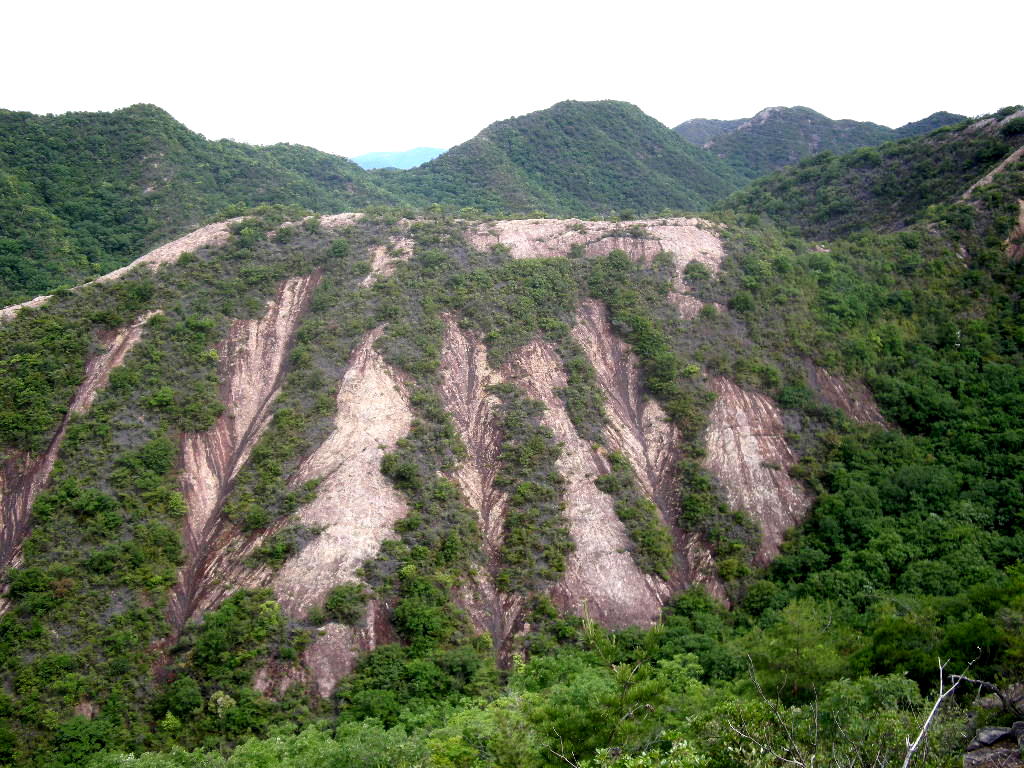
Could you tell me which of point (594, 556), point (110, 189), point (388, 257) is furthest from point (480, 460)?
point (110, 189)

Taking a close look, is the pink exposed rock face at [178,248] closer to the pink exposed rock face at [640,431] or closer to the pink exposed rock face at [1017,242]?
the pink exposed rock face at [640,431]

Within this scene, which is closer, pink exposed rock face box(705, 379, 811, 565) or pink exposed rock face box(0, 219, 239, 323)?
pink exposed rock face box(705, 379, 811, 565)

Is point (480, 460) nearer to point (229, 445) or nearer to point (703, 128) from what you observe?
point (229, 445)

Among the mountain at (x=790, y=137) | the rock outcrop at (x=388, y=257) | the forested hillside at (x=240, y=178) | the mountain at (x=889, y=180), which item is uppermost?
the mountain at (x=790, y=137)

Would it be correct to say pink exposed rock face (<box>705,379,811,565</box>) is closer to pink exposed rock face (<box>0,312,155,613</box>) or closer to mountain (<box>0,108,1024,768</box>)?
mountain (<box>0,108,1024,768</box>)

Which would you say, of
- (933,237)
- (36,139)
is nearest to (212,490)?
(933,237)

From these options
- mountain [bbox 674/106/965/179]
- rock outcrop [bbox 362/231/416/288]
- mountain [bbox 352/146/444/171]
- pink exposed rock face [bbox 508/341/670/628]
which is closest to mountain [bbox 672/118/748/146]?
mountain [bbox 674/106/965/179]

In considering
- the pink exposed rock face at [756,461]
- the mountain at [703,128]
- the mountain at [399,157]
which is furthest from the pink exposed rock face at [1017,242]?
the mountain at [399,157]
